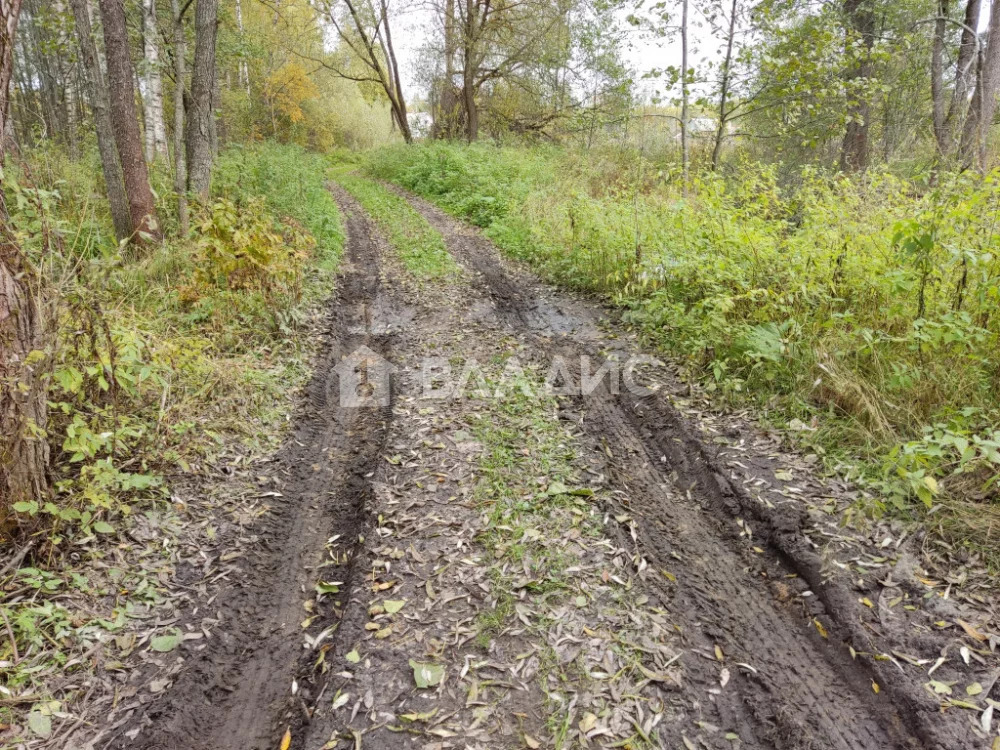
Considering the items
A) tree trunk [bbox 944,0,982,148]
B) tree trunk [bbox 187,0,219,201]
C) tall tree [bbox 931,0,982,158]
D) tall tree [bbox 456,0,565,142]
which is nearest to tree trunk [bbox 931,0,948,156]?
tall tree [bbox 931,0,982,158]

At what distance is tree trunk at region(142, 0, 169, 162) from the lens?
9.59 meters

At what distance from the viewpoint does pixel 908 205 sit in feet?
18.5

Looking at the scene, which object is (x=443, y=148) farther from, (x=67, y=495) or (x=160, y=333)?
(x=67, y=495)

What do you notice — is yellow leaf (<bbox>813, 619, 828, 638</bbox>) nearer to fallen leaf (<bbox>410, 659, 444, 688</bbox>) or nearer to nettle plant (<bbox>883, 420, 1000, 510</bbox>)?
nettle plant (<bbox>883, 420, 1000, 510</bbox>)

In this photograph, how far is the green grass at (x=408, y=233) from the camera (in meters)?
9.88

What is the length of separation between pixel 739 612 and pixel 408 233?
10484 mm

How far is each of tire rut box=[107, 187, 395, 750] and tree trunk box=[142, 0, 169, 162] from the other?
306 inches

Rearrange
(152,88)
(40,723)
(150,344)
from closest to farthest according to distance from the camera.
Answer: (40,723) < (150,344) < (152,88)

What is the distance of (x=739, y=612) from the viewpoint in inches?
133

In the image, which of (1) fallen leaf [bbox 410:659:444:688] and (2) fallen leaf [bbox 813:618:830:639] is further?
(2) fallen leaf [bbox 813:618:830:639]

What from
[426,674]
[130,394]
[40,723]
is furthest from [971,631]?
[130,394]

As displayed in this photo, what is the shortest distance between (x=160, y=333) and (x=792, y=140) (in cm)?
1613

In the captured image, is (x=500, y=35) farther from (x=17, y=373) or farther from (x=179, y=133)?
(x=17, y=373)

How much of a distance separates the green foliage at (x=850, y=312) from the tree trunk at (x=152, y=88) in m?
8.53
